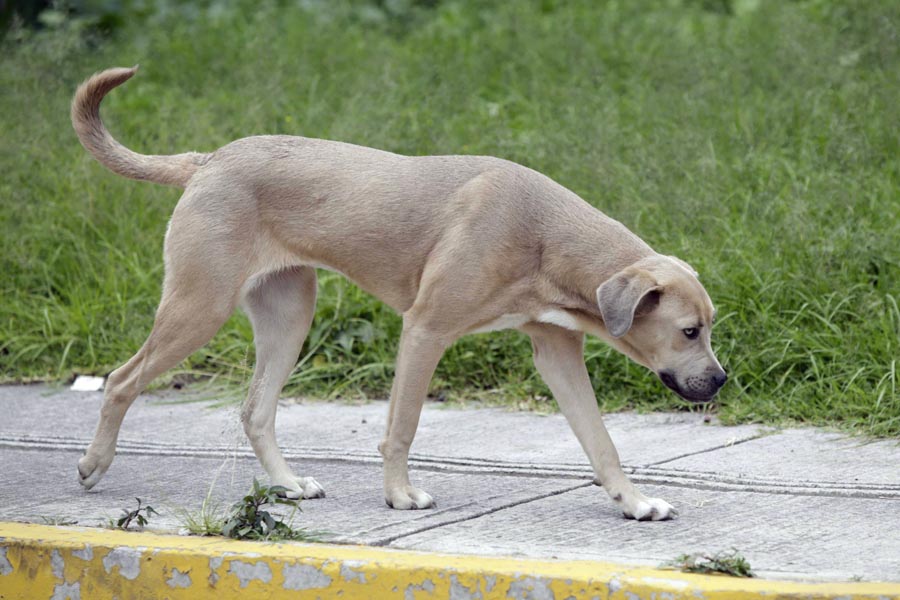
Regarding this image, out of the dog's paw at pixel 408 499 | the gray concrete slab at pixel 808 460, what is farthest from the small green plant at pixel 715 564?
the gray concrete slab at pixel 808 460

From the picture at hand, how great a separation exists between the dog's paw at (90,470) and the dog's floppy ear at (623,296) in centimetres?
192

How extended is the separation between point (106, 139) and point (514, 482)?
2.13 m

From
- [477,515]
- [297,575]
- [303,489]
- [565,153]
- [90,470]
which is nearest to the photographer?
[297,575]

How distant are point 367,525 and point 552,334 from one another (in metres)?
1.01

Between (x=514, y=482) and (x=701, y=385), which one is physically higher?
(x=701, y=385)

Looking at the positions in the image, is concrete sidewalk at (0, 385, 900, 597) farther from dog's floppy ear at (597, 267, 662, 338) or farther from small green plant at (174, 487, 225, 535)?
dog's floppy ear at (597, 267, 662, 338)

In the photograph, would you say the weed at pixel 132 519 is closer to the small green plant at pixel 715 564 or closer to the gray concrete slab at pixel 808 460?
the small green plant at pixel 715 564

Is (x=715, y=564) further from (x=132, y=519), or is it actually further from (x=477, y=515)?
(x=132, y=519)

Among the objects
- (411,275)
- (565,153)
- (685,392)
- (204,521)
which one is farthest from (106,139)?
(565,153)

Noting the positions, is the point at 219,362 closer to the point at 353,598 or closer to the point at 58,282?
the point at 58,282

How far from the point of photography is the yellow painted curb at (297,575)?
3.26 m

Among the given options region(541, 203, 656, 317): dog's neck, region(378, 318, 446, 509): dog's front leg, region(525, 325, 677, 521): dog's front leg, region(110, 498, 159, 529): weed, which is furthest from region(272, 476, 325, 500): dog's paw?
region(541, 203, 656, 317): dog's neck

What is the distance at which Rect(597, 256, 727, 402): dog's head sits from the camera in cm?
427

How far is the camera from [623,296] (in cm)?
426
